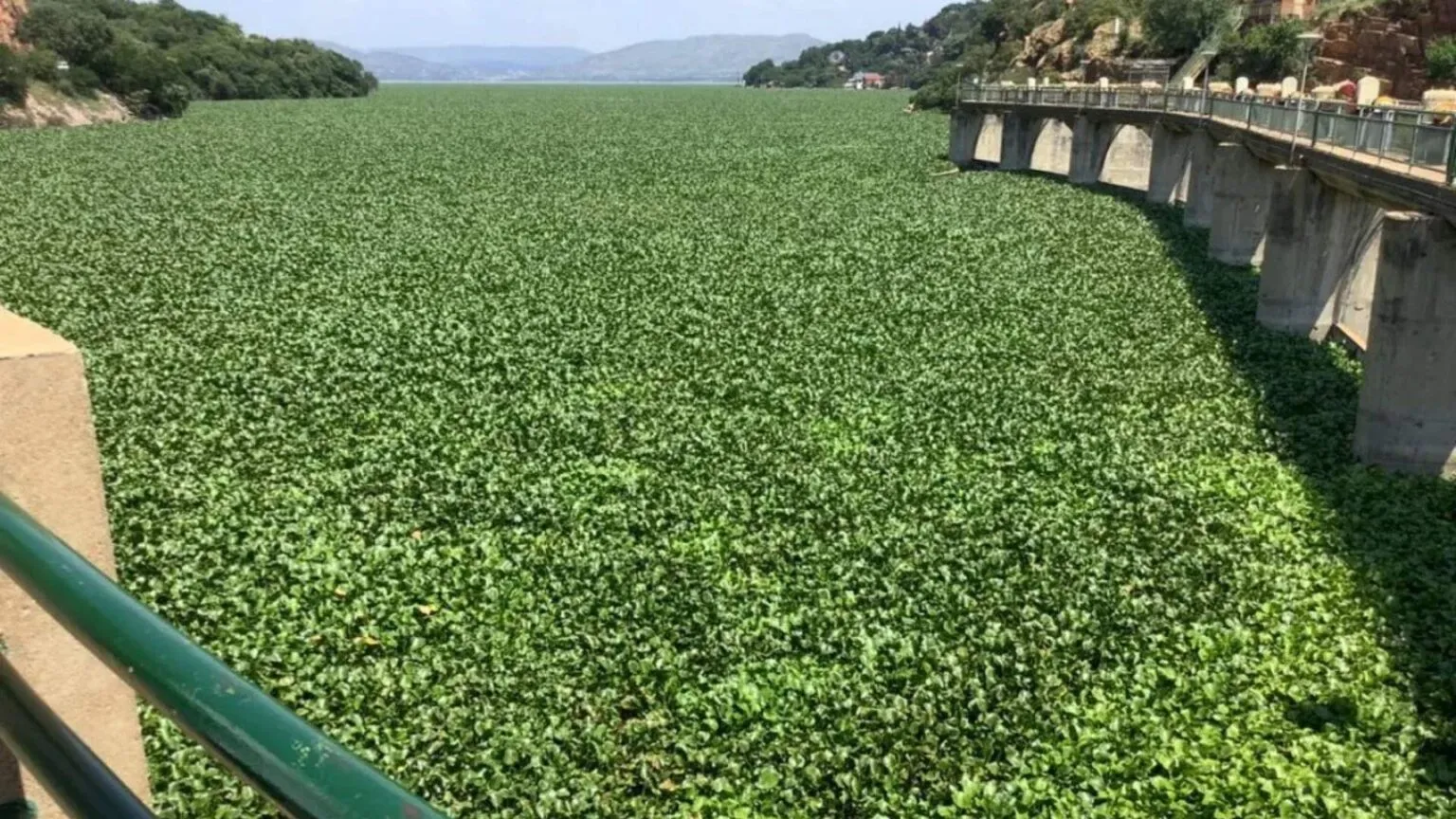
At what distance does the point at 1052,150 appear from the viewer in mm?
54594

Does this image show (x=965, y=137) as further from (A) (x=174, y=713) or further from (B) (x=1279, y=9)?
(A) (x=174, y=713)

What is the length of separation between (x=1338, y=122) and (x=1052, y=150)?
3392 centimetres

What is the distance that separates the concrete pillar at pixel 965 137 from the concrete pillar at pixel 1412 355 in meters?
42.5

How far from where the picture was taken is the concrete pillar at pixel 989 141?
2235 inches

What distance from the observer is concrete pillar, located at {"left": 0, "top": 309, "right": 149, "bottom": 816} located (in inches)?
98.8

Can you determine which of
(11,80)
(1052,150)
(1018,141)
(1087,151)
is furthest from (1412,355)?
(11,80)

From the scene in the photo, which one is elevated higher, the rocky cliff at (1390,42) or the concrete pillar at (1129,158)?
the rocky cliff at (1390,42)

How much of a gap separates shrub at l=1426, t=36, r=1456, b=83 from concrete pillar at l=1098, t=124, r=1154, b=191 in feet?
36.1

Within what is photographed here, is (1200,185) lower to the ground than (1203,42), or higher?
lower

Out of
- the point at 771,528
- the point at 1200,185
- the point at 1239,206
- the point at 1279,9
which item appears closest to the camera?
the point at 771,528

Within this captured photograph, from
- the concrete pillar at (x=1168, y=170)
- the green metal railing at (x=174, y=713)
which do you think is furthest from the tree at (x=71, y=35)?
the green metal railing at (x=174, y=713)

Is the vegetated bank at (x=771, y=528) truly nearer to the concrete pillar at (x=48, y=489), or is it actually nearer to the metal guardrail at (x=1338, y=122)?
the metal guardrail at (x=1338, y=122)

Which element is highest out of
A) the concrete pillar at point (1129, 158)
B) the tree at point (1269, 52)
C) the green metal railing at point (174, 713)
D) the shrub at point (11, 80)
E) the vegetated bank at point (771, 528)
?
the tree at point (1269, 52)

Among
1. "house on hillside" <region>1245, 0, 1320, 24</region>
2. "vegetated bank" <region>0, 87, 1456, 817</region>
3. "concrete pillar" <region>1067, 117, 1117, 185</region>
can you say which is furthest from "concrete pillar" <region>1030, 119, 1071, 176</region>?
"vegetated bank" <region>0, 87, 1456, 817</region>
